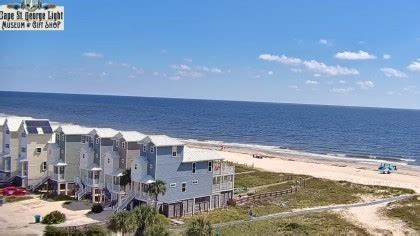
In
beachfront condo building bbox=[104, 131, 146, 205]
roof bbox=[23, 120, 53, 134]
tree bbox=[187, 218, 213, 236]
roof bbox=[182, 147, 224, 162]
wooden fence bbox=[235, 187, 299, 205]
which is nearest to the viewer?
tree bbox=[187, 218, 213, 236]

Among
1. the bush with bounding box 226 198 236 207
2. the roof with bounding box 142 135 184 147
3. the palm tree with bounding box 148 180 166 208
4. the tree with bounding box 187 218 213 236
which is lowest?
the bush with bounding box 226 198 236 207

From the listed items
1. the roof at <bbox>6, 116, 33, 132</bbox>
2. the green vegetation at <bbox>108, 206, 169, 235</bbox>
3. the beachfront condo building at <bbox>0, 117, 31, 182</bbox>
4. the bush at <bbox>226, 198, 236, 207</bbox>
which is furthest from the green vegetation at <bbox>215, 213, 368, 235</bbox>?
the roof at <bbox>6, 116, 33, 132</bbox>

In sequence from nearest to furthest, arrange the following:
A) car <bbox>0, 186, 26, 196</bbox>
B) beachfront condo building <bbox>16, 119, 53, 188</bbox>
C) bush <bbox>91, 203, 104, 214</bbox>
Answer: bush <bbox>91, 203, 104, 214</bbox> < car <bbox>0, 186, 26, 196</bbox> < beachfront condo building <bbox>16, 119, 53, 188</bbox>

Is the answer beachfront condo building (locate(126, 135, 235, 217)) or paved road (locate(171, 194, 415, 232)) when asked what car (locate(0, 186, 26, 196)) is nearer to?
beachfront condo building (locate(126, 135, 235, 217))

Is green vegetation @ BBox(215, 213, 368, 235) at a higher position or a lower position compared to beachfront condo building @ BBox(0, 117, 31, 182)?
lower

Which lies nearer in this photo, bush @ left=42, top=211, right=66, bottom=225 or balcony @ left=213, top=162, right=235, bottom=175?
bush @ left=42, top=211, right=66, bottom=225
